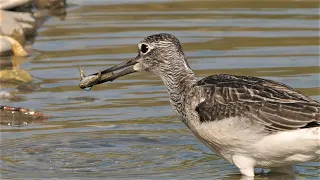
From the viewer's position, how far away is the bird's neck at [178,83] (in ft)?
35.4

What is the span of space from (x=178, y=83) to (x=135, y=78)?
3.93m

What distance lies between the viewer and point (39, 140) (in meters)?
11.9

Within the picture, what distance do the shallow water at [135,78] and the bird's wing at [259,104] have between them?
0.85 m

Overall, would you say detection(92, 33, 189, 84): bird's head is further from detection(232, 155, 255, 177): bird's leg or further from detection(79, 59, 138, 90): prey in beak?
detection(232, 155, 255, 177): bird's leg

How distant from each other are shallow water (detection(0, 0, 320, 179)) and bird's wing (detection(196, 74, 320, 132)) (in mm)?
853

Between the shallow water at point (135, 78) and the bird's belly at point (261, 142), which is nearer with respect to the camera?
the bird's belly at point (261, 142)

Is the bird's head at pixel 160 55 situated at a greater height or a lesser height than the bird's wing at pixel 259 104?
greater

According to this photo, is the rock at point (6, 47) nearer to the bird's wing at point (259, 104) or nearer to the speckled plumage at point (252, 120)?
the speckled plumage at point (252, 120)

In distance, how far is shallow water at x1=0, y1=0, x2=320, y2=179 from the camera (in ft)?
36.5

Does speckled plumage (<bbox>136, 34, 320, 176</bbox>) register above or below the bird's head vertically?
below

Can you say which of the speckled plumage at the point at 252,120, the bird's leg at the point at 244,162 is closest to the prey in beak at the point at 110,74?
the speckled plumage at the point at 252,120

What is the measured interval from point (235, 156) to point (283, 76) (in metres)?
4.35

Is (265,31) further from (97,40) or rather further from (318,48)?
(97,40)

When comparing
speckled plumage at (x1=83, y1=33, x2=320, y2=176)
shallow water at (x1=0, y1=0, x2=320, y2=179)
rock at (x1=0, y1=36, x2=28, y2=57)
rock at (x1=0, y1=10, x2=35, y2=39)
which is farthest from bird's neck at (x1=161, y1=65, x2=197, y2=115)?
rock at (x1=0, y1=10, x2=35, y2=39)
